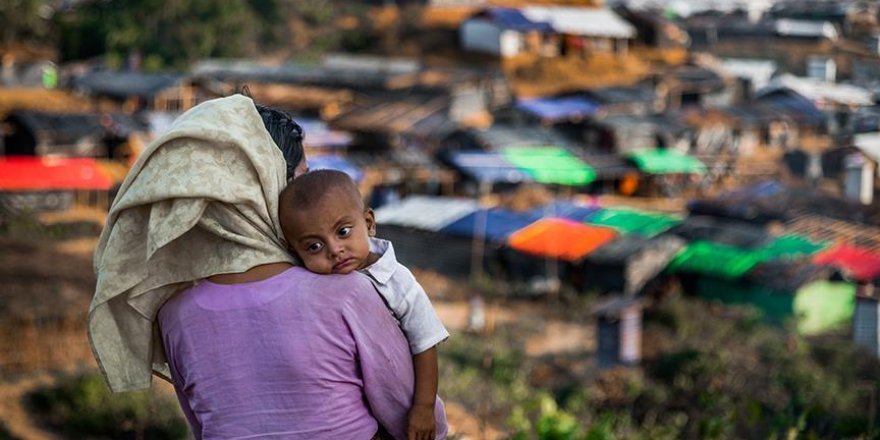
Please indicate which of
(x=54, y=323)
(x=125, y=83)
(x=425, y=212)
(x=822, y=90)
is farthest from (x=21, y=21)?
(x=822, y=90)

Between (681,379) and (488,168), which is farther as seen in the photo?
(488,168)

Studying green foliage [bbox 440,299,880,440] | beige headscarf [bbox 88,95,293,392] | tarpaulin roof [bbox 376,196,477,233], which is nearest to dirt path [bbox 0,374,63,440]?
green foliage [bbox 440,299,880,440]

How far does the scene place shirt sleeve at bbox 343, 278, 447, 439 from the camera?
183 cm

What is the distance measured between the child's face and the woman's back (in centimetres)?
3

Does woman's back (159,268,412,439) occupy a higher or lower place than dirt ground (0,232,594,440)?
higher

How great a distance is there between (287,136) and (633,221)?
17.0 meters

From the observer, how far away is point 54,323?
10328 millimetres

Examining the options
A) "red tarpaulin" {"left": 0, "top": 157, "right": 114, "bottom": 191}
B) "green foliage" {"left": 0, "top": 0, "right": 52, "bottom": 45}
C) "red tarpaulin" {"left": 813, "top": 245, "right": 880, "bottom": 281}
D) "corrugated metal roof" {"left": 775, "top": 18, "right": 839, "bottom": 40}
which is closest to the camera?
"corrugated metal roof" {"left": 775, "top": 18, "right": 839, "bottom": 40}

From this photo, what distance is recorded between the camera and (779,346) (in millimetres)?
11688

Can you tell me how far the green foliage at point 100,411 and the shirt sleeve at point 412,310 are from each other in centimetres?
623

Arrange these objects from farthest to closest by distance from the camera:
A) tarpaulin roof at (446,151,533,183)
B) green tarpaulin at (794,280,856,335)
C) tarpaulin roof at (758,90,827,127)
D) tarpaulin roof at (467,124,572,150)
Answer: tarpaulin roof at (467,124,572,150)
tarpaulin roof at (446,151,533,183)
tarpaulin roof at (758,90,827,127)
green tarpaulin at (794,280,856,335)

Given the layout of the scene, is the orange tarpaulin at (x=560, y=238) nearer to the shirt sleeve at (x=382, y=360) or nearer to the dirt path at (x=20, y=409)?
the dirt path at (x=20, y=409)

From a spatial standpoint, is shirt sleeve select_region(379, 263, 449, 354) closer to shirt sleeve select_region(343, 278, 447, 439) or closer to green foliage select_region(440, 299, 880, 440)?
shirt sleeve select_region(343, 278, 447, 439)

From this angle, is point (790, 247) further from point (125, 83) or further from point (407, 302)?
point (125, 83)
